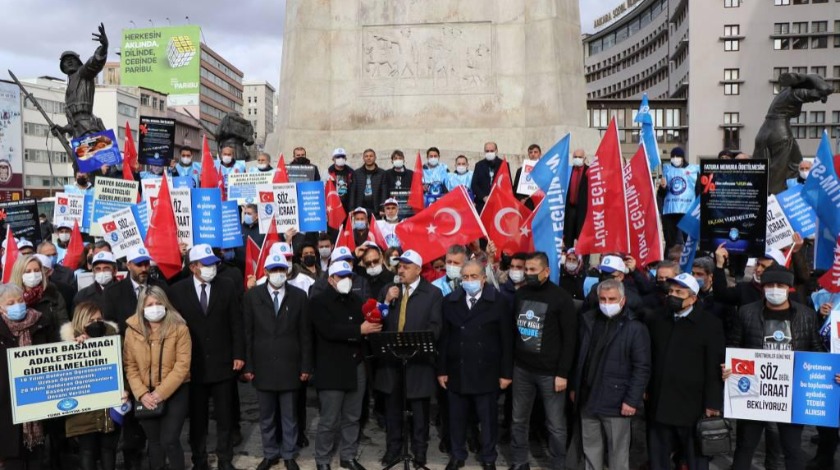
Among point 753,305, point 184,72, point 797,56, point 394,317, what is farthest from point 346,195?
point 184,72

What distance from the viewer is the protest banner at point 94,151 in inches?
541

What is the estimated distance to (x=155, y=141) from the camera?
14281 mm

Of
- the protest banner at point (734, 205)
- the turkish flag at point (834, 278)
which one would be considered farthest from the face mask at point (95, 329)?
the turkish flag at point (834, 278)

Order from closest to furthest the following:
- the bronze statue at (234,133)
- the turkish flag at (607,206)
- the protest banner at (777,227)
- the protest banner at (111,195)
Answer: the turkish flag at (607,206)
the protest banner at (777,227)
the protest banner at (111,195)
the bronze statue at (234,133)

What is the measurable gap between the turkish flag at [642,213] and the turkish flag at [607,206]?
0.20m

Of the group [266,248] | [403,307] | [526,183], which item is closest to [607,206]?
[403,307]

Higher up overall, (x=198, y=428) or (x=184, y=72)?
(x=184, y=72)

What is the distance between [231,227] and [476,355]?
4.13m

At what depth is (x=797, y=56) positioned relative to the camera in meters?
90.6

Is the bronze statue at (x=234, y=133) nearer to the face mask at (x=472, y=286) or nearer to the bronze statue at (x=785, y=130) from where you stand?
the face mask at (x=472, y=286)

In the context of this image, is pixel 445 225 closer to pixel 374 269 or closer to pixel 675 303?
pixel 374 269

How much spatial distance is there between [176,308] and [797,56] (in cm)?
9497

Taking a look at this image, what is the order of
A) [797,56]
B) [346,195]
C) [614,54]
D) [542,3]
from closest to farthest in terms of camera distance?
[346,195] → [542,3] → [797,56] → [614,54]

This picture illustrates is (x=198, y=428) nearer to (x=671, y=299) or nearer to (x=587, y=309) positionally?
(x=587, y=309)
